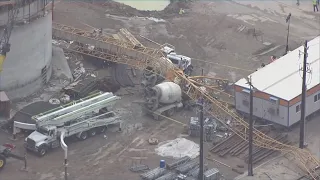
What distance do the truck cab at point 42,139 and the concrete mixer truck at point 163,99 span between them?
26.2ft

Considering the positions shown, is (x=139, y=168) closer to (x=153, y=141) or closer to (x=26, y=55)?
(x=153, y=141)

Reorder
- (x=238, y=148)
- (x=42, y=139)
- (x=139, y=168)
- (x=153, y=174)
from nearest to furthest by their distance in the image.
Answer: (x=153, y=174) < (x=139, y=168) < (x=42, y=139) < (x=238, y=148)

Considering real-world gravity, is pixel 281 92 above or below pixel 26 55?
below

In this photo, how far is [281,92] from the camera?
49.4 meters

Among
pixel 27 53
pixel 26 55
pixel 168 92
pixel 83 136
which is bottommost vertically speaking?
pixel 83 136

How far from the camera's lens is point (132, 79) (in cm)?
5778

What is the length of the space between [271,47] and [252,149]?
23756 millimetres

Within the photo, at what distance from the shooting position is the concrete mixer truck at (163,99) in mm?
50875

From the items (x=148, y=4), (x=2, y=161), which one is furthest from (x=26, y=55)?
(x=148, y=4)

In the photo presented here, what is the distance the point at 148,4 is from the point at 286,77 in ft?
124

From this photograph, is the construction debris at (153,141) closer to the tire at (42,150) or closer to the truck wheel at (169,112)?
the truck wheel at (169,112)

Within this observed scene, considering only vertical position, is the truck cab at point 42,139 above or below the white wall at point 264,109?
below

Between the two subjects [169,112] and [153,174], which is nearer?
[153,174]

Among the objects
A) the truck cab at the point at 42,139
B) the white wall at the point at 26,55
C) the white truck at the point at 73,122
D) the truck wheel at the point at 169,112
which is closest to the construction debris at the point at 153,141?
the white truck at the point at 73,122
